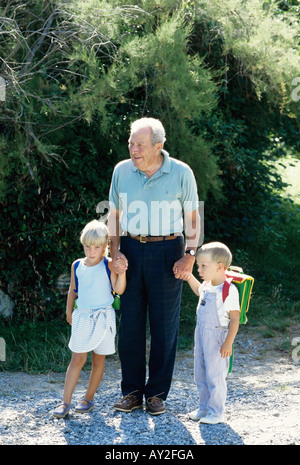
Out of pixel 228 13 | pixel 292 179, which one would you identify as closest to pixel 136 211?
pixel 228 13

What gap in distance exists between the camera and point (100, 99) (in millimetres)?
6164

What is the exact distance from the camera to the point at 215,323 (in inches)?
168

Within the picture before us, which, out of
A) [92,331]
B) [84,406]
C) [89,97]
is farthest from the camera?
[89,97]

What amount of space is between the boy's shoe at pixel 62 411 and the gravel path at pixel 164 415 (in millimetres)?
37

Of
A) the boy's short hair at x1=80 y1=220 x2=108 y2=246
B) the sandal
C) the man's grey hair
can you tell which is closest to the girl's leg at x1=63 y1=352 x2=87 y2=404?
the sandal

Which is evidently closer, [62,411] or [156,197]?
[156,197]

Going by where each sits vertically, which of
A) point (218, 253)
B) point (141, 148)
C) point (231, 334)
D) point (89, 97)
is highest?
point (89, 97)

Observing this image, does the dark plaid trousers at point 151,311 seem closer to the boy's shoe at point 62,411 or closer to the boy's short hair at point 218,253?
the boy's short hair at point 218,253

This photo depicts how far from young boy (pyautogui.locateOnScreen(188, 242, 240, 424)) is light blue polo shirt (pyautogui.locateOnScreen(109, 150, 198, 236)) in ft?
0.98

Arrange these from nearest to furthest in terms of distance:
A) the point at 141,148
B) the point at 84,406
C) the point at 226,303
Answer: the point at 141,148, the point at 226,303, the point at 84,406

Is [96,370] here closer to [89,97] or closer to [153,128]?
[153,128]

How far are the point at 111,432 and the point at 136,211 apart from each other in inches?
53.7

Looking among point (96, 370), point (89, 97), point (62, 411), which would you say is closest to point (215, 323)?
point (96, 370)

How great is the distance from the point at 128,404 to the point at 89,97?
2907 mm
